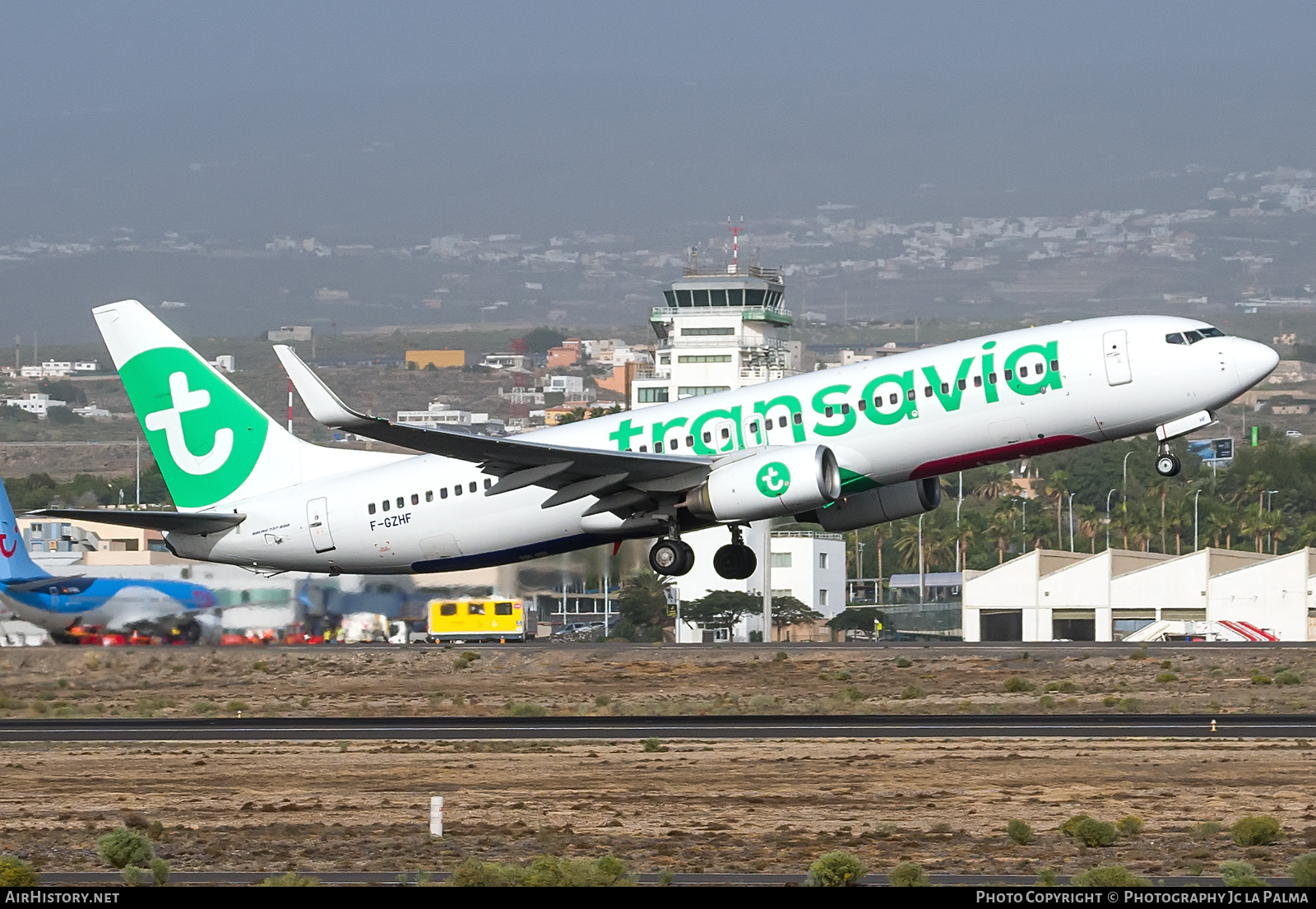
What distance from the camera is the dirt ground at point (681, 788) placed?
829 inches

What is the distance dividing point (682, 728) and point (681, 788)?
8654mm

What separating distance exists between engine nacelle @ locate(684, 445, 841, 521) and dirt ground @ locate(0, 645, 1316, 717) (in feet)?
17.5

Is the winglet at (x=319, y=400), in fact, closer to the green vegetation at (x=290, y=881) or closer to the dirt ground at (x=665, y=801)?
the dirt ground at (x=665, y=801)

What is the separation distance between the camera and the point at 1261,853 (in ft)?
66.2

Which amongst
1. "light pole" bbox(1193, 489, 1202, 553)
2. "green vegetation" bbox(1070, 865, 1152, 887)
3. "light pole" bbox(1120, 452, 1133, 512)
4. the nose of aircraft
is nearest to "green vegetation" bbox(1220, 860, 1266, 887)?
"green vegetation" bbox(1070, 865, 1152, 887)

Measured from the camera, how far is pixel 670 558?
39.2 m

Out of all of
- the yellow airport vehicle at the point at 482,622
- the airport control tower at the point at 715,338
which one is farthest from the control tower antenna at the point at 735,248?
the yellow airport vehicle at the point at 482,622

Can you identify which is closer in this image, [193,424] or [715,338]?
[193,424]

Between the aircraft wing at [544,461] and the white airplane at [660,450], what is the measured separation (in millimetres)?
63

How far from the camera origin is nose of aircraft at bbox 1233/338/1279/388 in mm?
35031

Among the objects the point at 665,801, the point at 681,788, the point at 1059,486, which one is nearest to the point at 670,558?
the point at 681,788

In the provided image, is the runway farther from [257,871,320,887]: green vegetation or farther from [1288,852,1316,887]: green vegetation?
[1288,852,1316,887]: green vegetation

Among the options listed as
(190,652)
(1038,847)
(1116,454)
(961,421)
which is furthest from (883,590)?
(1038,847)

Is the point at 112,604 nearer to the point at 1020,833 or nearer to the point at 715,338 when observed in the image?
the point at 1020,833
